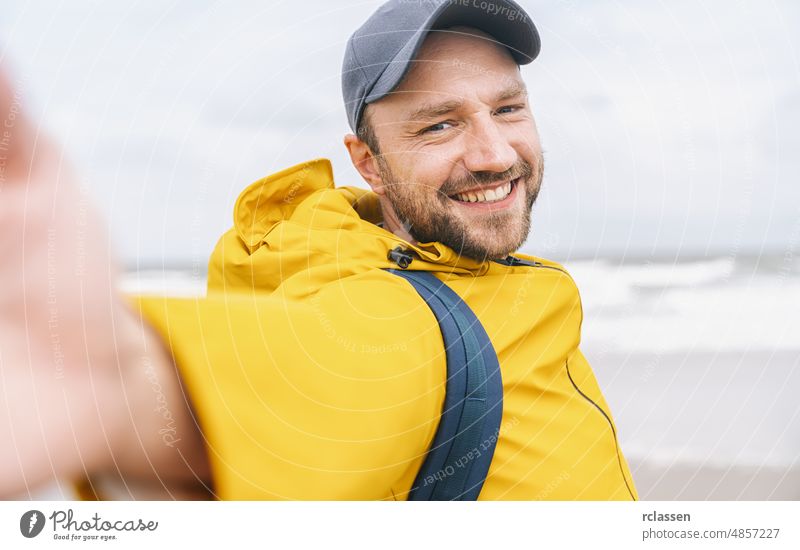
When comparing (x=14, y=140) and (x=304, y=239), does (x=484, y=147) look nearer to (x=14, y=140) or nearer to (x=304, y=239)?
(x=304, y=239)

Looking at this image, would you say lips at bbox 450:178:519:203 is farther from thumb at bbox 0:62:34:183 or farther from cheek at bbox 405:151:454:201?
thumb at bbox 0:62:34:183

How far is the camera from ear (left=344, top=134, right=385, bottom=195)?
93cm

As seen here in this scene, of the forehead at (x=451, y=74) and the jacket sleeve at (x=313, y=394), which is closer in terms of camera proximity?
the jacket sleeve at (x=313, y=394)

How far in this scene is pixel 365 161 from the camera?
94 centimetres

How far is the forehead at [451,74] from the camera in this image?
85 centimetres

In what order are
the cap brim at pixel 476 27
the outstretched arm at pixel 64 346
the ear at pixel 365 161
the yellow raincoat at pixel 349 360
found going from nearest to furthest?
the outstretched arm at pixel 64 346
the yellow raincoat at pixel 349 360
the cap brim at pixel 476 27
the ear at pixel 365 161

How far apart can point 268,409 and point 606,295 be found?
527mm

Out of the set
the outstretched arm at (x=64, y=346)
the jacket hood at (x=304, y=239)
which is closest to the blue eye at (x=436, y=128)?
the jacket hood at (x=304, y=239)

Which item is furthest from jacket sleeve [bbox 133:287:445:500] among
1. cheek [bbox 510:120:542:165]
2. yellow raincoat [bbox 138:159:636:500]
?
cheek [bbox 510:120:542:165]

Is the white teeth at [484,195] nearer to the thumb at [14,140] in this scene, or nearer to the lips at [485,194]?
the lips at [485,194]

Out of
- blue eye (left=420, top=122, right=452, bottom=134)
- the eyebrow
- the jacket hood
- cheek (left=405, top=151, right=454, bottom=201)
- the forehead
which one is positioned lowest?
the jacket hood

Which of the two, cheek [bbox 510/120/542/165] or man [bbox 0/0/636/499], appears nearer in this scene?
man [bbox 0/0/636/499]

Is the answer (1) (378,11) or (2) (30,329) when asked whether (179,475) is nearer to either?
(2) (30,329)
